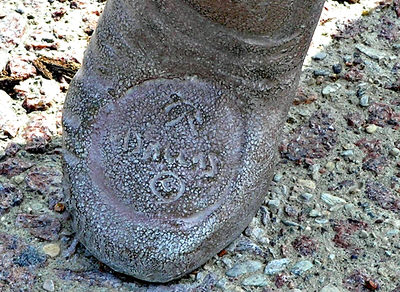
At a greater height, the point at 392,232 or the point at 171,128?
the point at 171,128

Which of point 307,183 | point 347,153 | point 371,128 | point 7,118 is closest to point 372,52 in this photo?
point 371,128

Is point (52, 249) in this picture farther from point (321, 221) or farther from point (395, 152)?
point (395, 152)

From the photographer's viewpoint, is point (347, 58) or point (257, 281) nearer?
point (257, 281)

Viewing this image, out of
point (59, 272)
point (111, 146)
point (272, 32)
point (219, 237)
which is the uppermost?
point (272, 32)

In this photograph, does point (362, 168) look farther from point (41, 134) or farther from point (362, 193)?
point (41, 134)

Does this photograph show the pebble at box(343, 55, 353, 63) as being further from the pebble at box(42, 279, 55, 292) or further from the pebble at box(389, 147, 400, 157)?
the pebble at box(42, 279, 55, 292)

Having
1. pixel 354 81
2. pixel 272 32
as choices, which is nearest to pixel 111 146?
pixel 272 32

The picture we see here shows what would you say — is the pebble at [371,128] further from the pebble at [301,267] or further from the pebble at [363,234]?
the pebble at [301,267]
